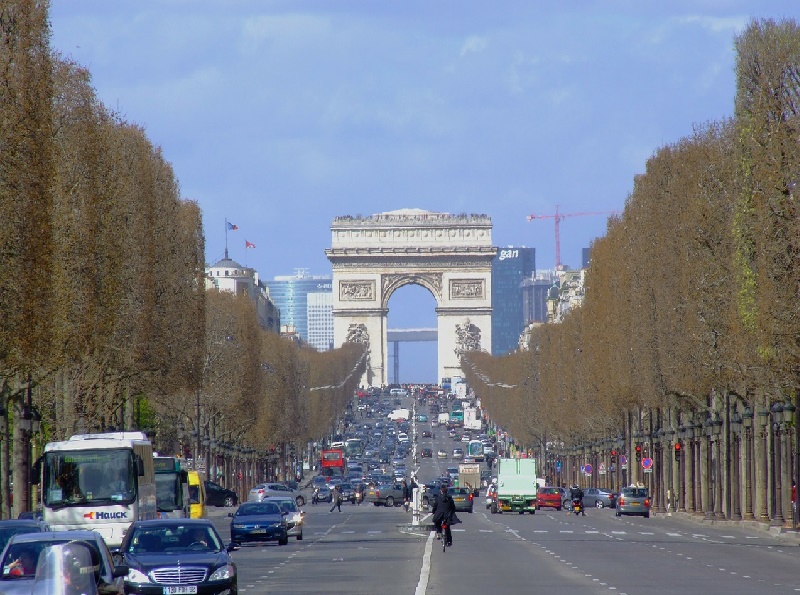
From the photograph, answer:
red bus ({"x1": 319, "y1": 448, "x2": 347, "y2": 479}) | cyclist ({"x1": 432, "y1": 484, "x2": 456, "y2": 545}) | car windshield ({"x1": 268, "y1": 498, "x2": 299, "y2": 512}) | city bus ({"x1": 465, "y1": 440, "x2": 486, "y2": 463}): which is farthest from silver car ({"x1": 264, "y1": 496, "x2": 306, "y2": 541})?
city bus ({"x1": 465, "y1": 440, "x2": 486, "y2": 463})

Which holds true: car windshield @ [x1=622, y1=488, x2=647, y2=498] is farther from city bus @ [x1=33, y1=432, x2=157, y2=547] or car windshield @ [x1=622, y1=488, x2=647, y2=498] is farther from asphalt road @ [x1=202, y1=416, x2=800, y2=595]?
city bus @ [x1=33, y1=432, x2=157, y2=547]

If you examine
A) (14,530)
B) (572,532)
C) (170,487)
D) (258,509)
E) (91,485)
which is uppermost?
(91,485)

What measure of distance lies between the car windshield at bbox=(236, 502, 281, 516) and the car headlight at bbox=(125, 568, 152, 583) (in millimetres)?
25050

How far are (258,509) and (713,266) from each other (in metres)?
16.3

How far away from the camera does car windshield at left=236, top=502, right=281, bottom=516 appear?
168 feet

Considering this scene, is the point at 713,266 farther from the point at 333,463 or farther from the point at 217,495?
the point at 333,463

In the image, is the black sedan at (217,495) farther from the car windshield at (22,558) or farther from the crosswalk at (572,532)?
the car windshield at (22,558)

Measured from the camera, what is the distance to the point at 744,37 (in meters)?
54.1

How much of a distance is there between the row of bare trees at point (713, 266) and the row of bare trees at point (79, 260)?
1750cm

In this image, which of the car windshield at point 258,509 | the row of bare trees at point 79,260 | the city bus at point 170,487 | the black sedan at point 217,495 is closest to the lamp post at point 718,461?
the row of bare trees at point 79,260

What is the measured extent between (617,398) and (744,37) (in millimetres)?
34766

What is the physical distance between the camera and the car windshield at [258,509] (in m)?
51.1

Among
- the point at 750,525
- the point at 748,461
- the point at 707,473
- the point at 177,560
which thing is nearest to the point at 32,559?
the point at 177,560

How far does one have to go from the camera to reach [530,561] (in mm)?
38188
